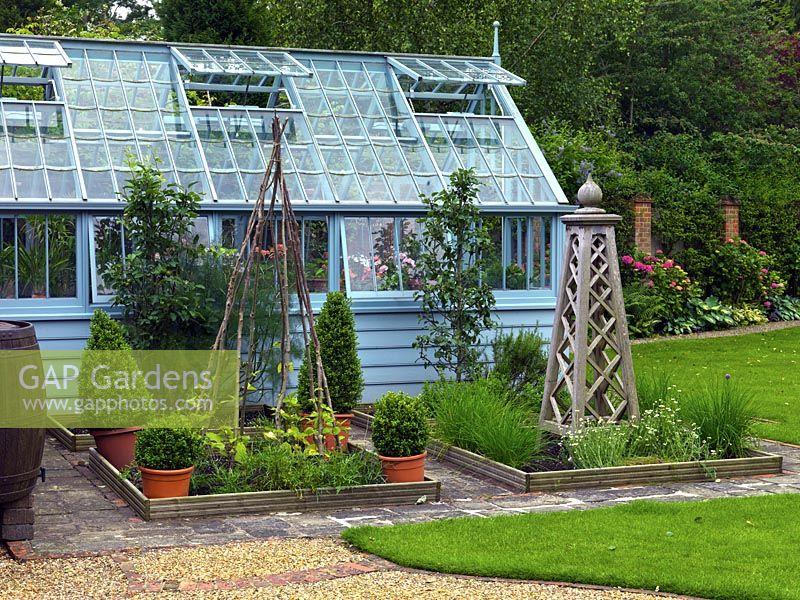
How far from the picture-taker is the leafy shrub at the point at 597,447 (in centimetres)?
880

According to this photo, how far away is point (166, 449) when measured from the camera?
759 centimetres

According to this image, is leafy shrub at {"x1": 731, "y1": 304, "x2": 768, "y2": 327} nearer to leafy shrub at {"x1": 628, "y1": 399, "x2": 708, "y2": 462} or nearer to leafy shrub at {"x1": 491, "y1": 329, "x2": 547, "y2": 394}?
leafy shrub at {"x1": 491, "y1": 329, "x2": 547, "y2": 394}

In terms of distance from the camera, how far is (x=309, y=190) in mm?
11773

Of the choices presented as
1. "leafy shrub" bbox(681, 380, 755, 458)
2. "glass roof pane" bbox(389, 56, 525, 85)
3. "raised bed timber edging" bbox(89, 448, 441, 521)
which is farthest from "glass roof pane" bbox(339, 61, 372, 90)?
"raised bed timber edging" bbox(89, 448, 441, 521)

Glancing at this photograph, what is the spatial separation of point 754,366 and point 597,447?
24.6 ft

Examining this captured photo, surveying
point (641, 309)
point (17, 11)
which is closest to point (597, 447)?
point (641, 309)

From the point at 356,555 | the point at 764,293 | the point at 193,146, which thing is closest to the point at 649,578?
the point at 356,555

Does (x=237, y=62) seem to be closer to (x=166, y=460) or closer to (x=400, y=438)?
(x=400, y=438)

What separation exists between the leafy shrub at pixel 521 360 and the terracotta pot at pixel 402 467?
3.41 m

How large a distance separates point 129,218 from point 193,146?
159 centimetres

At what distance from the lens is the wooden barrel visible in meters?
6.48

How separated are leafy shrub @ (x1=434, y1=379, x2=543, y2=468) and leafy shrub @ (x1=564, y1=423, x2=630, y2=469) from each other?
295mm

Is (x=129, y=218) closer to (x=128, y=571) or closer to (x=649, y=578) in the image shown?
(x=128, y=571)

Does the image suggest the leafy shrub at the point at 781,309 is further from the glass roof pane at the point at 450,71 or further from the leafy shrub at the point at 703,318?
the glass roof pane at the point at 450,71
